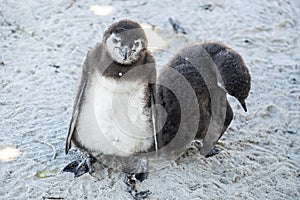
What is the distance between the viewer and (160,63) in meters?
3.91

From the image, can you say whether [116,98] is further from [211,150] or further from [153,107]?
[211,150]

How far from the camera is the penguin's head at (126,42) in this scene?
2729 mm

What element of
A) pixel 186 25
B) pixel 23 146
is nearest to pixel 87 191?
pixel 23 146

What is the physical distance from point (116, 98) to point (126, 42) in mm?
280

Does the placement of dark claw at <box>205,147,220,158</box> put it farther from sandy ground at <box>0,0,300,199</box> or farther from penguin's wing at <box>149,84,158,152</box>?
penguin's wing at <box>149,84,158,152</box>

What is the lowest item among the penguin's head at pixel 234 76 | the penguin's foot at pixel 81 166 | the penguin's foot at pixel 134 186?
the penguin's foot at pixel 134 186

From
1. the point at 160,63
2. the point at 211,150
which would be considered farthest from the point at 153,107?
the point at 160,63

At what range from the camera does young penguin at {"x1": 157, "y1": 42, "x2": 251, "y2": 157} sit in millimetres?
2912

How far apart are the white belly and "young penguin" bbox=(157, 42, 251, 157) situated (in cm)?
12

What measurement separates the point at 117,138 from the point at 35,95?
0.84 m

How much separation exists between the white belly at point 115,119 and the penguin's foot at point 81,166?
87mm

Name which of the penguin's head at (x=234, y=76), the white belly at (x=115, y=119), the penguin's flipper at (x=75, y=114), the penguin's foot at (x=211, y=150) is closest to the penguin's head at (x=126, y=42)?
the white belly at (x=115, y=119)

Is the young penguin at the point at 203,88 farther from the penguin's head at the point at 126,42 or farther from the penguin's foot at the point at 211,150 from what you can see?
the penguin's head at the point at 126,42

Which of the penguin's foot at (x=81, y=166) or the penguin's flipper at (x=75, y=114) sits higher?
the penguin's flipper at (x=75, y=114)
